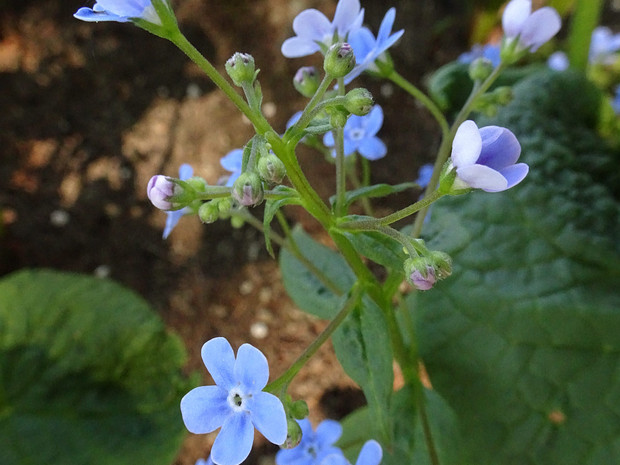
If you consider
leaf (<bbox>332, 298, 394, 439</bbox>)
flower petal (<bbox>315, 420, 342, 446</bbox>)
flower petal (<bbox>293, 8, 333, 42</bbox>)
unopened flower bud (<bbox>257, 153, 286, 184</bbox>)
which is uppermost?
flower petal (<bbox>293, 8, 333, 42</bbox>)

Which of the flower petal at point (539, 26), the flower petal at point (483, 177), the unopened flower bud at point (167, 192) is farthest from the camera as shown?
the flower petal at point (539, 26)

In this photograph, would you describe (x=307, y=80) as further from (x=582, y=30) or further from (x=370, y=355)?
(x=582, y=30)

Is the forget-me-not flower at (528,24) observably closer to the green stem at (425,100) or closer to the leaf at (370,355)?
the green stem at (425,100)

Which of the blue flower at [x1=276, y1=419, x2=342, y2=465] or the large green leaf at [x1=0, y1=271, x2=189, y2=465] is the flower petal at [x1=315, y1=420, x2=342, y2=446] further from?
the large green leaf at [x1=0, y1=271, x2=189, y2=465]

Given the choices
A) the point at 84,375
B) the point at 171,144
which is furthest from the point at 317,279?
the point at 171,144

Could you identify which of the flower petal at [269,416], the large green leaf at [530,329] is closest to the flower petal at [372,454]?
A: the flower petal at [269,416]

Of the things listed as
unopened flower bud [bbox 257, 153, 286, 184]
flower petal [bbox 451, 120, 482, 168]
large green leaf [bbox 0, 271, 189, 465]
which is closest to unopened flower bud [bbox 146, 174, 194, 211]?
unopened flower bud [bbox 257, 153, 286, 184]

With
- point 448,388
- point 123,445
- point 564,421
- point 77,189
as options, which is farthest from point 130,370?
point 564,421
